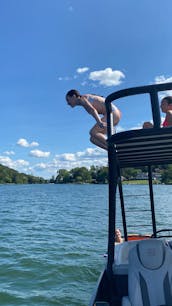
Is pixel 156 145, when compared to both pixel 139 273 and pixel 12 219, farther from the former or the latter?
pixel 12 219

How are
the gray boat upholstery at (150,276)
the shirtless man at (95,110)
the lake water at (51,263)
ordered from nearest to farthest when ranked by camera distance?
the gray boat upholstery at (150,276) < the shirtless man at (95,110) < the lake water at (51,263)

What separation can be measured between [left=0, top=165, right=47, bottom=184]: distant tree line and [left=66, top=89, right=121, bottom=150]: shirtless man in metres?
176

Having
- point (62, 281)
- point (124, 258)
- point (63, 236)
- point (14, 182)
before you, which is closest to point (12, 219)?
point (63, 236)

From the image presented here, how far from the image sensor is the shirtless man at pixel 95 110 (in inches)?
181

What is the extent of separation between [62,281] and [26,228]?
10.9 m

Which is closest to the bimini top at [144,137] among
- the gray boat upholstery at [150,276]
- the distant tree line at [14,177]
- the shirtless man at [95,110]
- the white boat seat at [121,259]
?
the shirtless man at [95,110]

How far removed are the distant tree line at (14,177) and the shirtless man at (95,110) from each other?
17629cm

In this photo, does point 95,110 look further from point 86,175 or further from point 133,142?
point 86,175

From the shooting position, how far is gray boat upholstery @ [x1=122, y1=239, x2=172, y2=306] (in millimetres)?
3578

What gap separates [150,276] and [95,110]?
6.37 feet

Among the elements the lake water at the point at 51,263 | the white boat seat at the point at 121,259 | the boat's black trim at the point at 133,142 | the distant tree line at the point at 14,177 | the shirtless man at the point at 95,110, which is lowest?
the lake water at the point at 51,263

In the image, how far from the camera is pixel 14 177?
186 metres

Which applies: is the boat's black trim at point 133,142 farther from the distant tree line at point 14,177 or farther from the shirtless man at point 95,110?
the distant tree line at point 14,177

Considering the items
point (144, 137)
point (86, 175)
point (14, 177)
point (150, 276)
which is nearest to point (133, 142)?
point (144, 137)
